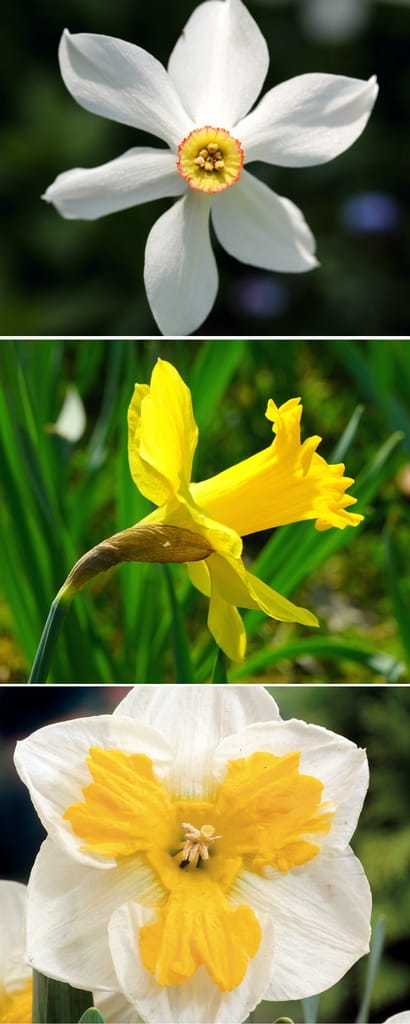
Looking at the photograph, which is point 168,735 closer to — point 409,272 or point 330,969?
point 330,969

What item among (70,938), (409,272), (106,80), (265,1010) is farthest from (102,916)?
(409,272)

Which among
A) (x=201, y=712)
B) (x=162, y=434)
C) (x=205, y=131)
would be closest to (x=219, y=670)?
(x=201, y=712)

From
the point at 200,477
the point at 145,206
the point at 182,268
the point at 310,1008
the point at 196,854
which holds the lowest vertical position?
the point at 310,1008

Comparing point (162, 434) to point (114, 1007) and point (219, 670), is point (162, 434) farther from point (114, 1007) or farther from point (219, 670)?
point (114, 1007)

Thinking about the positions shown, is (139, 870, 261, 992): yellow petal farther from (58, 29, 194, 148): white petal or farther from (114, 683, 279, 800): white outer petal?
(58, 29, 194, 148): white petal

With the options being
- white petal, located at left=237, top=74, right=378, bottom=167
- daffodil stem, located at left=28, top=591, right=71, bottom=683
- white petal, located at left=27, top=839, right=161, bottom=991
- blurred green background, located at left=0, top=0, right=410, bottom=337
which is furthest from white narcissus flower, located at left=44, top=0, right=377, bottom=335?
blurred green background, located at left=0, top=0, right=410, bottom=337

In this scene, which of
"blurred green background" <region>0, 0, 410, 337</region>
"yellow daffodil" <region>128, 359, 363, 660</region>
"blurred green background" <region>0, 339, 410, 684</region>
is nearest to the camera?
"yellow daffodil" <region>128, 359, 363, 660</region>
